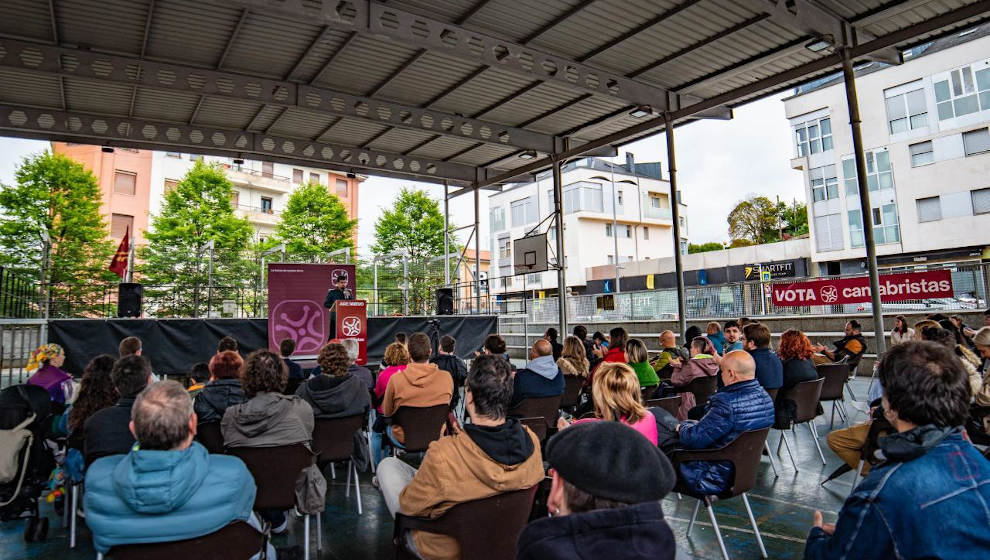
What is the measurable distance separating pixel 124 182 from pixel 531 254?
2305 centimetres

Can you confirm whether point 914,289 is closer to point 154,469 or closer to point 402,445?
point 402,445

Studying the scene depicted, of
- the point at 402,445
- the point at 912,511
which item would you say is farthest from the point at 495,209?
the point at 912,511

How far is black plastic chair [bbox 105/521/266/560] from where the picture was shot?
1775 millimetres

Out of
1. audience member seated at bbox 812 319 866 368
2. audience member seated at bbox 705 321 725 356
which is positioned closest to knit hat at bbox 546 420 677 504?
audience member seated at bbox 812 319 866 368

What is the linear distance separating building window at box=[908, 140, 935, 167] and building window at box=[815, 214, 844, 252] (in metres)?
3.59

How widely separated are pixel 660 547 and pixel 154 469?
1633 millimetres

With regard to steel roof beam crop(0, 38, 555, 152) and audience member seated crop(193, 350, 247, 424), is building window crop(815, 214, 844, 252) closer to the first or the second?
steel roof beam crop(0, 38, 555, 152)

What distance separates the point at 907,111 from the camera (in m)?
22.5

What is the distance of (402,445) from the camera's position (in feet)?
13.8

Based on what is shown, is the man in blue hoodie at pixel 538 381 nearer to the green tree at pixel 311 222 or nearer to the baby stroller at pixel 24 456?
the baby stroller at pixel 24 456

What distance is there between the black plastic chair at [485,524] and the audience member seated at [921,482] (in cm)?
97

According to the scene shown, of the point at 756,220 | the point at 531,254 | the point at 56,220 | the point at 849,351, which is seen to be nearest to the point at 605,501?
the point at 849,351

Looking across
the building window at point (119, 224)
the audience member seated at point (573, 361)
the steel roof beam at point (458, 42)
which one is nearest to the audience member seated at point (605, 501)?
the audience member seated at point (573, 361)

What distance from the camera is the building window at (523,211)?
1593 inches
